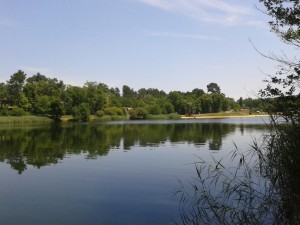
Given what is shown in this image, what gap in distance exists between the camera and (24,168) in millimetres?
21734

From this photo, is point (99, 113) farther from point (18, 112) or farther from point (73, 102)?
point (18, 112)

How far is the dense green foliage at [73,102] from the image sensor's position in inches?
3706

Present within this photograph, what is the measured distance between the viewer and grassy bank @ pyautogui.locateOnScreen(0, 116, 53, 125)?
251 feet

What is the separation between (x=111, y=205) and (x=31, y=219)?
2.98 metres

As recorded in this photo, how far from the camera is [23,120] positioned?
8200 cm

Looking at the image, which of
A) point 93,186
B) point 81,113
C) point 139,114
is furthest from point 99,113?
point 93,186

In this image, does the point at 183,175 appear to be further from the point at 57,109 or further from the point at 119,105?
the point at 119,105

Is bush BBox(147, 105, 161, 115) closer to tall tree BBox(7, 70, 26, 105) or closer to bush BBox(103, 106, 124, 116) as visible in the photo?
bush BBox(103, 106, 124, 116)

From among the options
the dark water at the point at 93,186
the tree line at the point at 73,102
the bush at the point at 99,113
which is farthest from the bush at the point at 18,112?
the dark water at the point at 93,186

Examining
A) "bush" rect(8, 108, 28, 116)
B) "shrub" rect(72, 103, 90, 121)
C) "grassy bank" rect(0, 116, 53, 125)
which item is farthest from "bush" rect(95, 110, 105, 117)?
"bush" rect(8, 108, 28, 116)

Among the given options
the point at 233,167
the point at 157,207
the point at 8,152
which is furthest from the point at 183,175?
the point at 8,152

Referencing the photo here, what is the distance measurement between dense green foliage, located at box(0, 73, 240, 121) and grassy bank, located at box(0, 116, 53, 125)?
409 centimetres

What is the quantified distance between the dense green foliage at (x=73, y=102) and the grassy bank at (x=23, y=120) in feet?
13.4

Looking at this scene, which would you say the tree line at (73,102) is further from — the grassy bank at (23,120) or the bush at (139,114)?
the grassy bank at (23,120)
